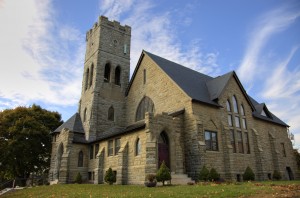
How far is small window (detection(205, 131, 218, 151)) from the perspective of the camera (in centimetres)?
2141

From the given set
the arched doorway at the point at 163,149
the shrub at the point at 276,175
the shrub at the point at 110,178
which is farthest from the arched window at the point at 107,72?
the shrub at the point at 276,175

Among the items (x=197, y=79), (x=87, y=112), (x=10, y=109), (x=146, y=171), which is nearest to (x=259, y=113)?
(x=197, y=79)

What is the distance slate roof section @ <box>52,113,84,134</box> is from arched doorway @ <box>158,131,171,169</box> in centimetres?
1313

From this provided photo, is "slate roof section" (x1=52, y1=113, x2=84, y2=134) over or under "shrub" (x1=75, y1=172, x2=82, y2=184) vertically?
over

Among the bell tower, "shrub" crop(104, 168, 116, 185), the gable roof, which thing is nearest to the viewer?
"shrub" crop(104, 168, 116, 185)

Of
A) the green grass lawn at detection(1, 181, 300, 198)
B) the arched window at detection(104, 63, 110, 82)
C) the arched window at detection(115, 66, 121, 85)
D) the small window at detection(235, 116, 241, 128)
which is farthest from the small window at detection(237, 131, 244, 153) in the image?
the arched window at detection(104, 63, 110, 82)

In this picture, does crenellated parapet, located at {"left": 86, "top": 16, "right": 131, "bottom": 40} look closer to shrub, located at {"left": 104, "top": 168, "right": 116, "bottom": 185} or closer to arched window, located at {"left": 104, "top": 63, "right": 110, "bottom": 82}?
arched window, located at {"left": 104, "top": 63, "right": 110, "bottom": 82}

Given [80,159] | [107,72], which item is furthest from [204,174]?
[107,72]

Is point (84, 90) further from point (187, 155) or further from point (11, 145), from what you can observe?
point (187, 155)

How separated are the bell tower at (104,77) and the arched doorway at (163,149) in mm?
11062

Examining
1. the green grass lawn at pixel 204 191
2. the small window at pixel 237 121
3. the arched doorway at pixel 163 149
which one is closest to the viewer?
the green grass lawn at pixel 204 191

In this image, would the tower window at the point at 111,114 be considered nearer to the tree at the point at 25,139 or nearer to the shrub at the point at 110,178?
the tree at the point at 25,139

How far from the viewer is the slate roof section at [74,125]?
98.4ft

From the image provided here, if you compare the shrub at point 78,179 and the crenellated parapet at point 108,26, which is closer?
the shrub at point 78,179
